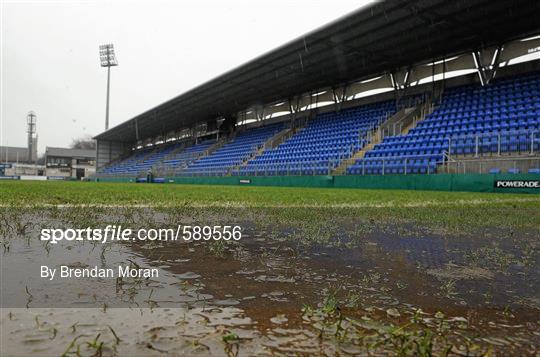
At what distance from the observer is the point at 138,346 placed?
1.24 m

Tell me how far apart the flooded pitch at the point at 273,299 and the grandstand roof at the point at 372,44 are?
59.0 feet

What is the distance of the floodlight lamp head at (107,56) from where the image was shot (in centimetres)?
6275

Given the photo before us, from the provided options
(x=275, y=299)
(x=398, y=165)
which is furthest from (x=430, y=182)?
(x=275, y=299)

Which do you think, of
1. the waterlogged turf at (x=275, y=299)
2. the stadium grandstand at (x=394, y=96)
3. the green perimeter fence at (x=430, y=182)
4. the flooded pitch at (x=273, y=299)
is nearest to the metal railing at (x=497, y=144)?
the stadium grandstand at (x=394, y=96)

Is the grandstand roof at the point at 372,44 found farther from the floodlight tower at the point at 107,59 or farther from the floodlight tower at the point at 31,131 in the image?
the floodlight tower at the point at 31,131

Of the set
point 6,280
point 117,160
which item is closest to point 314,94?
point 6,280

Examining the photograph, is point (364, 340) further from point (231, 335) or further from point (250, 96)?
point (250, 96)

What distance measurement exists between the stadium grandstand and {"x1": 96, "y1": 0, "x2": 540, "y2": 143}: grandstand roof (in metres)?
0.09

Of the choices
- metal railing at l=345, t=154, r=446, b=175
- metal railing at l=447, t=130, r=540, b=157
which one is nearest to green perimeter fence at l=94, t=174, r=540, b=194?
metal railing at l=345, t=154, r=446, b=175

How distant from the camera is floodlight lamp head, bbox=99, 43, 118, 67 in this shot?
62.8 meters

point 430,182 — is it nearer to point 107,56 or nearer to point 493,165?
point 493,165

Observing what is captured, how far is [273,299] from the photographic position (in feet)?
5.87

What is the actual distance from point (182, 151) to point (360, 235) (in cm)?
4652

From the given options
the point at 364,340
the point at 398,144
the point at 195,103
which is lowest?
the point at 364,340
